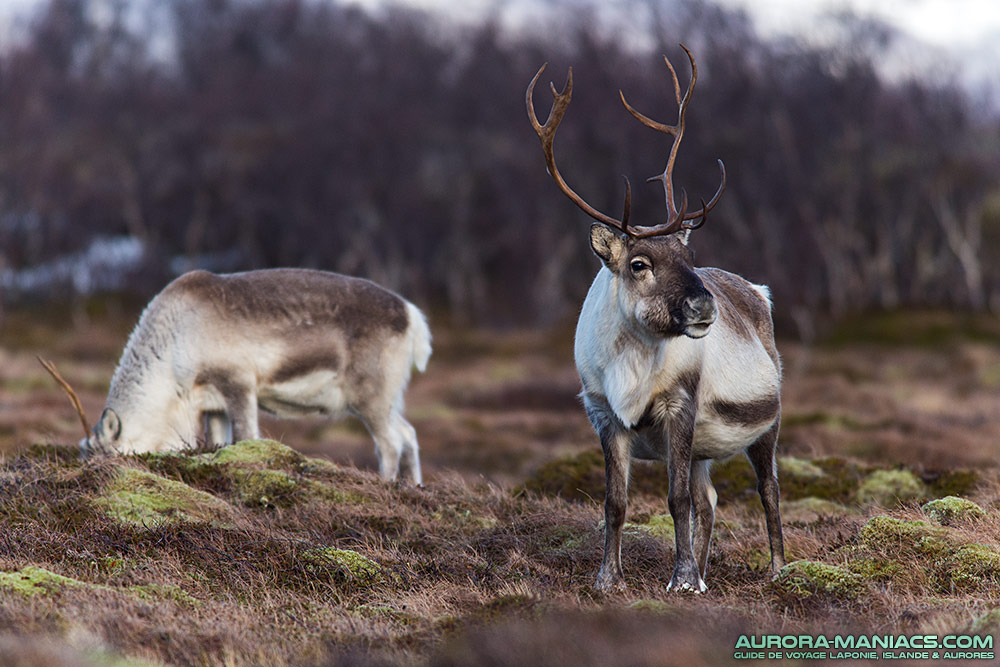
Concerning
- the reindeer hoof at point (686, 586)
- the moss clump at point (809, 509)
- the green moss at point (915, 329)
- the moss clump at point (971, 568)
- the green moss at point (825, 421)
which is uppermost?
the moss clump at point (971, 568)

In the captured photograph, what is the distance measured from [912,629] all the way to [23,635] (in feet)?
13.4

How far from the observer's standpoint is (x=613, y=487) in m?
6.23

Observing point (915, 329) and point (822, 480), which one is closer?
point (822, 480)

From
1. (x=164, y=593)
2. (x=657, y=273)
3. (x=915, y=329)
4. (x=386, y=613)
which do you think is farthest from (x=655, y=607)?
(x=915, y=329)

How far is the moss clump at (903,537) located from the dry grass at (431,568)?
0.02m

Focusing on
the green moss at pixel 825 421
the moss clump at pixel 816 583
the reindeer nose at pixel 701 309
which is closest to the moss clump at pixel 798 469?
the moss clump at pixel 816 583

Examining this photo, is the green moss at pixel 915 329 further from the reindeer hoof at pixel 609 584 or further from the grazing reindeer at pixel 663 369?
Answer: the reindeer hoof at pixel 609 584

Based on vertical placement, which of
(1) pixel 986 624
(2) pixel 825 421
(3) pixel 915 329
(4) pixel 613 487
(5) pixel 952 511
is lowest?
(3) pixel 915 329

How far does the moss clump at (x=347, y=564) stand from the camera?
6.17 m

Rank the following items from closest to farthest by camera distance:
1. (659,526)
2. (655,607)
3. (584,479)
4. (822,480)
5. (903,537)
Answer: (655,607) → (903,537) → (659,526) → (822,480) → (584,479)

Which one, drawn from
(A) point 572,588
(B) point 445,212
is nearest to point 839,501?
(A) point 572,588

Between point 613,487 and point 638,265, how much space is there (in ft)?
4.47

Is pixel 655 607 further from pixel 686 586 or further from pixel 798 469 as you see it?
pixel 798 469

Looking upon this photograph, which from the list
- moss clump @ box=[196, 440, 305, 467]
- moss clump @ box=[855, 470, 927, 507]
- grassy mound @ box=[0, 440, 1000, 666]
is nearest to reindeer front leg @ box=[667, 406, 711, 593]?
grassy mound @ box=[0, 440, 1000, 666]
